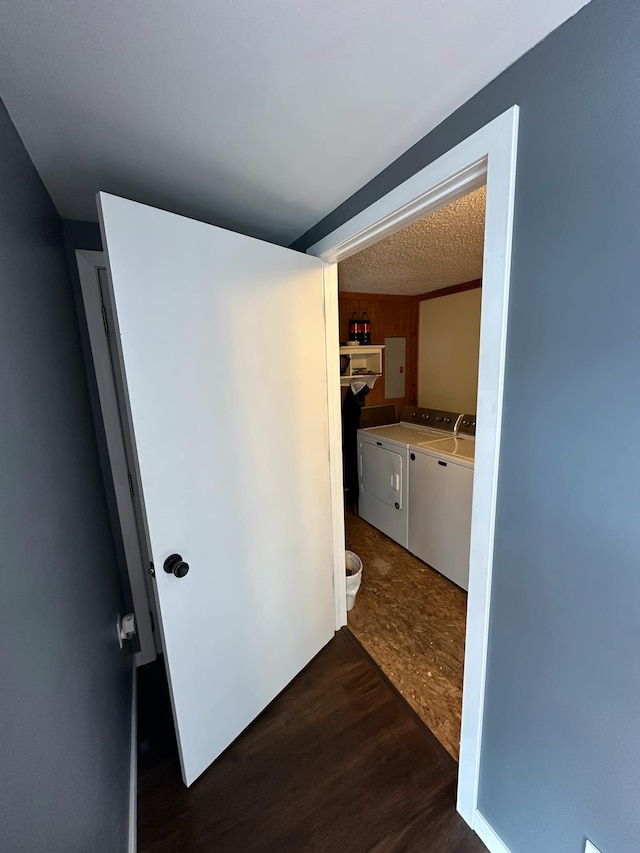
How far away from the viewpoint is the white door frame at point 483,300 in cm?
82

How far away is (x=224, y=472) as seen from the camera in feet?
4.20

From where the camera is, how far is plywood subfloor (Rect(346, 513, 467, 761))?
158 cm

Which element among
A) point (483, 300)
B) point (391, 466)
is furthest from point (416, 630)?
point (483, 300)

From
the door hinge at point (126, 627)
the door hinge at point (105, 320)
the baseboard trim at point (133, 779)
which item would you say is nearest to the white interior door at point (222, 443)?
the baseboard trim at point (133, 779)

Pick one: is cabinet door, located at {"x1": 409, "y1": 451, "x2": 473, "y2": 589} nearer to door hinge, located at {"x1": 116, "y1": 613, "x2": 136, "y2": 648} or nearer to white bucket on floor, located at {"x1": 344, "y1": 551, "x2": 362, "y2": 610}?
white bucket on floor, located at {"x1": 344, "y1": 551, "x2": 362, "y2": 610}

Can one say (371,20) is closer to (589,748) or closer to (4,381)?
(4,381)

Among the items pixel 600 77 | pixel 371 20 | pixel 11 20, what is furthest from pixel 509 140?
pixel 11 20

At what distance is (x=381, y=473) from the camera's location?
116 inches

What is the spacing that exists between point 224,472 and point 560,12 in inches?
55.3

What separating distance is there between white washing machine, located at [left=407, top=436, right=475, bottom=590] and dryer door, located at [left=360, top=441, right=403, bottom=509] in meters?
0.14

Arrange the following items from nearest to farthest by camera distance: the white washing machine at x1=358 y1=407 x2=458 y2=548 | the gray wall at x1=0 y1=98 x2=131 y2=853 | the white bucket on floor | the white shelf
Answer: the gray wall at x1=0 y1=98 x2=131 y2=853
the white bucket on floor
the white washing machine at x1=358 y1=407 x2=458 y2=548
the white shelf

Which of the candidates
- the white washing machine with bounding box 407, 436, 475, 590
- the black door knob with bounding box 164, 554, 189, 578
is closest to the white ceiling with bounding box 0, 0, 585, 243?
the black door knob with bounding box 164, 554, 189, 578

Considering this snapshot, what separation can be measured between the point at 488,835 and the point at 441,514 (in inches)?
58.5

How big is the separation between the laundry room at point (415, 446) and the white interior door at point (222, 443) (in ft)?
2.13
